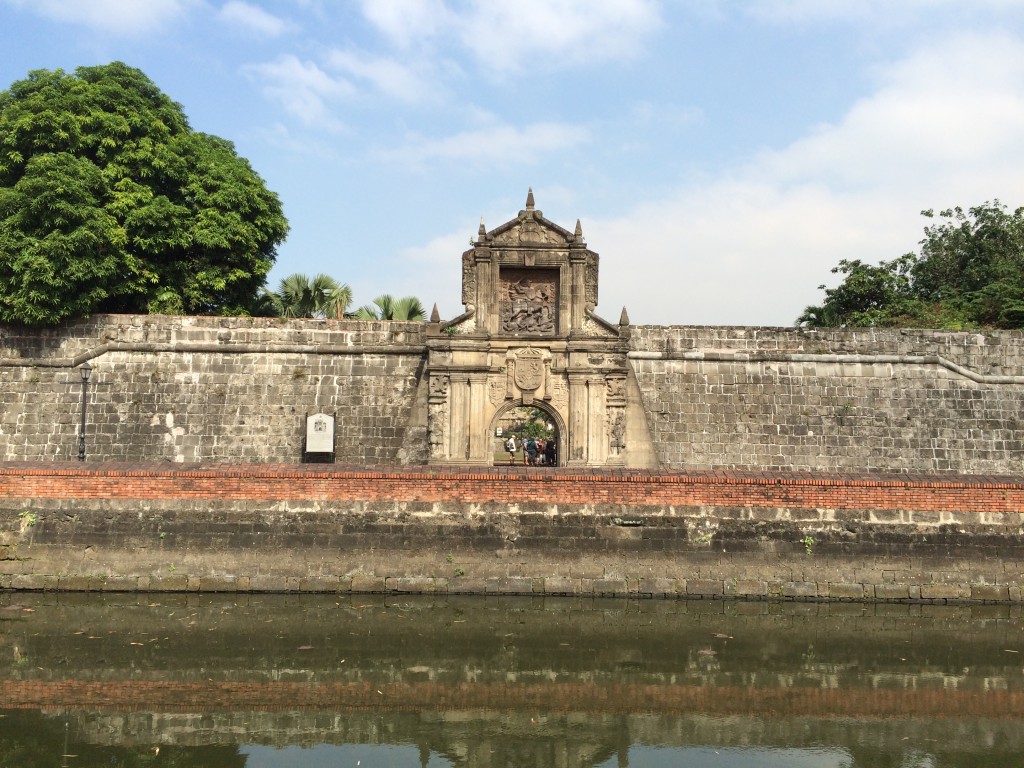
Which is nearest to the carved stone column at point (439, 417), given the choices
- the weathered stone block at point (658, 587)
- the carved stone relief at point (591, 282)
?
the carved stone relief at point (591, 282)

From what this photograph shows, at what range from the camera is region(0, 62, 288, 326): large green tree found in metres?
14.9

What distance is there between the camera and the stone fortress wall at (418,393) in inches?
617

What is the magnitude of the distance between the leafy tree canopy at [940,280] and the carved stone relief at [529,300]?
9.30 meters

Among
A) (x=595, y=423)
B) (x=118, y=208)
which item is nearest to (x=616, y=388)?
(x=595, y=423)

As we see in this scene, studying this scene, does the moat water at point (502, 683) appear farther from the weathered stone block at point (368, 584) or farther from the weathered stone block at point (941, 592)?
the weathered stone block at point (941, 592)

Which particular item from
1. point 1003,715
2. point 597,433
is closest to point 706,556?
point 1003,715

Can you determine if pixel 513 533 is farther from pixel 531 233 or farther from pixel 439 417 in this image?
pixel 531 233

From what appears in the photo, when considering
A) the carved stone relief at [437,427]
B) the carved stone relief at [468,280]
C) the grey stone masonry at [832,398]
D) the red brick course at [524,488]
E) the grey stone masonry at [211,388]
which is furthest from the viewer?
the grey stone masonry at [832,398]

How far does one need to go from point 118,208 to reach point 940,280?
21410mm

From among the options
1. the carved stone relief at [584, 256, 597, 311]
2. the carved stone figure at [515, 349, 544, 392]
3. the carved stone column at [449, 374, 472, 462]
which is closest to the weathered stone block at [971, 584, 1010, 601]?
the carved stone figure at [515, 349, 544, 392]

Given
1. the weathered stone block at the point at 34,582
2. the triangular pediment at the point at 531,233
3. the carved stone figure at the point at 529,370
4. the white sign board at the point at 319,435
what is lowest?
the weathered stone block at the point at 34,582

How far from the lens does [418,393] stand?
52.5ft

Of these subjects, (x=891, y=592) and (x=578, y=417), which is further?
(x=578, y=417)

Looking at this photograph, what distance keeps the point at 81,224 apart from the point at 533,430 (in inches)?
992
